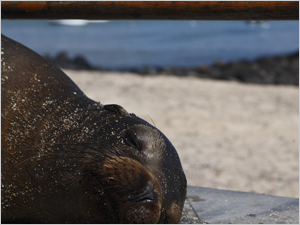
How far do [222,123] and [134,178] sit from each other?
669 centimetres

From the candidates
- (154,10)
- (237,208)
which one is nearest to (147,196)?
(237,208)

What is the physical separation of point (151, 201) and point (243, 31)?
2961 centimetres

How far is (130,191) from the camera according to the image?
1958 millimetres

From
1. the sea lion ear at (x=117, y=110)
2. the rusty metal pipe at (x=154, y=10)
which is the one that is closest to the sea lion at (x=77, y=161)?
the sea lion ear at (x=117, y=110)

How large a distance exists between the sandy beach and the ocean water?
20.1 ft

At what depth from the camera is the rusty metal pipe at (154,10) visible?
2686 millimetres

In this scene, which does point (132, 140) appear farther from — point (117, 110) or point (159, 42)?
point (159, 42)

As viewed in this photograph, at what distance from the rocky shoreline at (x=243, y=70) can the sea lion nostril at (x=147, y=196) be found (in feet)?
36.5

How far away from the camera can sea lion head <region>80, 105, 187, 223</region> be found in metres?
1.96

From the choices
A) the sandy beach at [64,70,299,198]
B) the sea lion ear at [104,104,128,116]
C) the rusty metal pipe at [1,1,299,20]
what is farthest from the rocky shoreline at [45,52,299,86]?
the sea lion ear at [104,104,128,116]

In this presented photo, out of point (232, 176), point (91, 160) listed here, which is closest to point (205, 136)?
point (232, 176)

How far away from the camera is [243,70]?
14.3 meters

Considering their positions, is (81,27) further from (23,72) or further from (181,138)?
(23,72)

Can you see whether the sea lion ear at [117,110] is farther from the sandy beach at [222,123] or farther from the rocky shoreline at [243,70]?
the rocky shoreline at [243,70]
